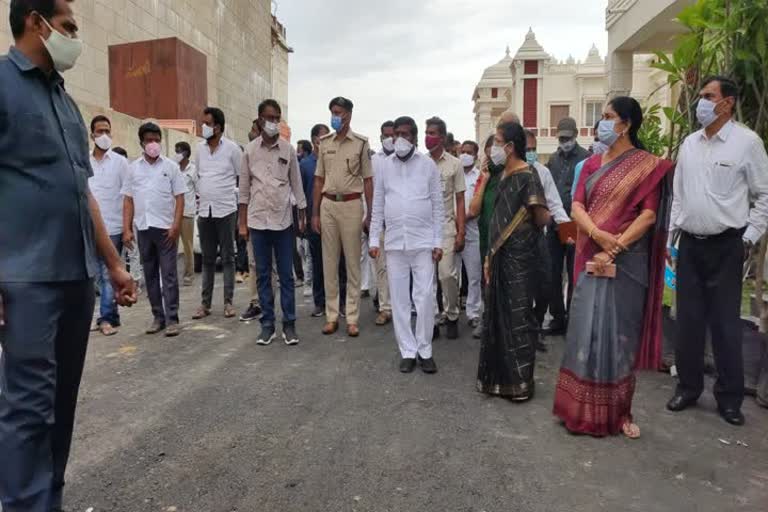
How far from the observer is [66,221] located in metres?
2.21

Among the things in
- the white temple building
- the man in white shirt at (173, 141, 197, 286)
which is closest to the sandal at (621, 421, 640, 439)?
the man in white shirt at (173, 141, 197, 286)

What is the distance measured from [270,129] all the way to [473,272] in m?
2.43

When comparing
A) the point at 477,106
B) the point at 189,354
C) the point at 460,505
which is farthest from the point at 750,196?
the point at 477,106

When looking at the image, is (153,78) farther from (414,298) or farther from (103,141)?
(414,298)

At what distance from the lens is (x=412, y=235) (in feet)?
15.8

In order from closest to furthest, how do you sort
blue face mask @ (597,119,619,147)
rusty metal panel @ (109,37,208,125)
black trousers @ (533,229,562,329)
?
1. blue face mask @ (597,119,619,147)
2. black trousers @ (533,229,562,329)
3. rusty metal panel @ (109,37,208,125)

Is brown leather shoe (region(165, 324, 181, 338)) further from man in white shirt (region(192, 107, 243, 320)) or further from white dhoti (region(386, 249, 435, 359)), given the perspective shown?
white dhoti (region(386, 249, 435, 359))

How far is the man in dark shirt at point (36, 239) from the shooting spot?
2.05 metres

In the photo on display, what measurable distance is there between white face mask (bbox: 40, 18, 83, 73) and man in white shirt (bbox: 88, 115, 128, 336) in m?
3.88

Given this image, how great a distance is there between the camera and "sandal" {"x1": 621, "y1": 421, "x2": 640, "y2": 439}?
11.3 feet

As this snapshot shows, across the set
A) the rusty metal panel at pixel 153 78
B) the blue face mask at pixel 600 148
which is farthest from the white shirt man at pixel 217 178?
the rusty metal panel at pixel 153 78

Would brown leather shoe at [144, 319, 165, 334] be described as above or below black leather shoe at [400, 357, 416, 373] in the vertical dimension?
above

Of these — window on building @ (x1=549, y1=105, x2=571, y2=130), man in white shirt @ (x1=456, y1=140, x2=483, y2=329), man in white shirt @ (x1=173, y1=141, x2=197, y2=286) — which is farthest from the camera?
window on building @ (x1=549, y1=105, x2=571, y2=130)

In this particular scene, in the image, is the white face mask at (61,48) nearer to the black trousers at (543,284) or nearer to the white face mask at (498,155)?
the white face mask at (498,155)
